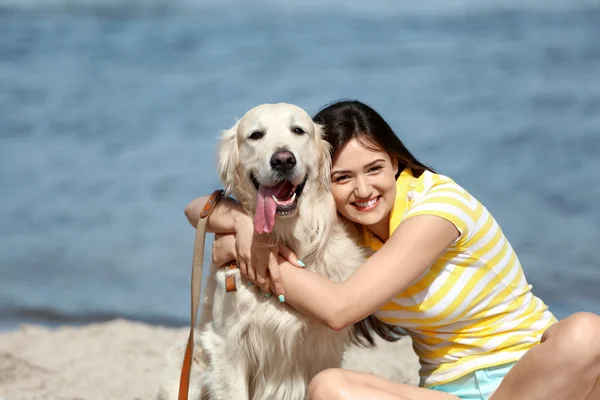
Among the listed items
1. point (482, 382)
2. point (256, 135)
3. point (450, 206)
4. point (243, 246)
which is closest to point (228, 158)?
point (256, 135)

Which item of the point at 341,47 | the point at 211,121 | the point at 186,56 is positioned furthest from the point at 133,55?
the point at 341,47

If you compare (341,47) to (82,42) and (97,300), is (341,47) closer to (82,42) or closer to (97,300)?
(82,42)

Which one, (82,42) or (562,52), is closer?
(562,52)

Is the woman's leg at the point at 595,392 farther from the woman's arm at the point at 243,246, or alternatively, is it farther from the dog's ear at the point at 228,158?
the dog's ear at the point at 228,158

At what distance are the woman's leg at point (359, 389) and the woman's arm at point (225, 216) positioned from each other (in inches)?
28.0

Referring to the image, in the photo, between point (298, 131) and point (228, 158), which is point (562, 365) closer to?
point (298, 131)

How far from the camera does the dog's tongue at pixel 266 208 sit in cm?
283

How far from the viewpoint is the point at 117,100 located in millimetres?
9836

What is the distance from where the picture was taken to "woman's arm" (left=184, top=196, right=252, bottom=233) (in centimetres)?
298

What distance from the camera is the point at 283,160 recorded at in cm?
285

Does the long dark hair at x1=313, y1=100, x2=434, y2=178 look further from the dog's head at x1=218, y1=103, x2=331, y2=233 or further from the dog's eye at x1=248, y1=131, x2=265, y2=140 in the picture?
the dog's eye at x1=248, y1=131, x2=265, y2=140

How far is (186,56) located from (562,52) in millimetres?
5145

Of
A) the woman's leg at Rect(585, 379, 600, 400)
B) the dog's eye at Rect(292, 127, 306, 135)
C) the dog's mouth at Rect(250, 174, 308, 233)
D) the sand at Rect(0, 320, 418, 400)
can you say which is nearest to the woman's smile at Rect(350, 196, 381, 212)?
the dog's mouth at Rect(250, 174, 308, 233)

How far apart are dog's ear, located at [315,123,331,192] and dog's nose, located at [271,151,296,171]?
162 mm
